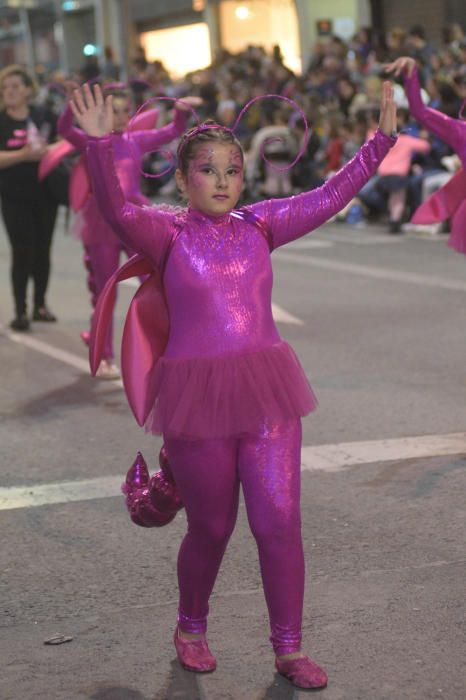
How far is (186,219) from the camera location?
408cm

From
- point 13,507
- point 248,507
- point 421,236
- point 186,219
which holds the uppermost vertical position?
point 186,219

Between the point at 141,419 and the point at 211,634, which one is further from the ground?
the point at 141,419

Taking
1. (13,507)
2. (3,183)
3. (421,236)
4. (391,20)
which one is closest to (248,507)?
(13,507)

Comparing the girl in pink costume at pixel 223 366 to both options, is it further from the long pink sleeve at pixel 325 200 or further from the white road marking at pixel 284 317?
the white road marking at pixel 284 317

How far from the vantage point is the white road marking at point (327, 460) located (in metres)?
6.02

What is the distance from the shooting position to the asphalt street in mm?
4016

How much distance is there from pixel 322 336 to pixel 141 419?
5.88 metres

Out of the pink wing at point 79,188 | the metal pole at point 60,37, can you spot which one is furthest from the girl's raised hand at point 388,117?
the metal pole at point 60,37

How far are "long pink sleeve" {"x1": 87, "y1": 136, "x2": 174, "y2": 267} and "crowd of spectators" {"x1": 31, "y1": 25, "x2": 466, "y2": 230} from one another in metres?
11.4

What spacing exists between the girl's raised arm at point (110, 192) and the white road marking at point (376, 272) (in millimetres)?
7881

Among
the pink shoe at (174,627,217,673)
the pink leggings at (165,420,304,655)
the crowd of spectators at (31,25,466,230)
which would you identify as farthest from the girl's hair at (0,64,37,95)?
the pink shoe at (174,627,217,673)

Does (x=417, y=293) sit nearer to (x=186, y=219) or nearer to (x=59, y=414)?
(x=59, y=414)

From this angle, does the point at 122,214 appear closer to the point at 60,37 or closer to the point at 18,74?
the point at 18,74

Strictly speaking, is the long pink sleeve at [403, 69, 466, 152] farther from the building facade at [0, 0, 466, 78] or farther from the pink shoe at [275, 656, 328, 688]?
the building facade at [0, 0, 466, 78]
